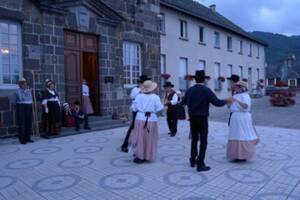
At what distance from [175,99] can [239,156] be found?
324 cm

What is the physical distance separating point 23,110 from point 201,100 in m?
5.02

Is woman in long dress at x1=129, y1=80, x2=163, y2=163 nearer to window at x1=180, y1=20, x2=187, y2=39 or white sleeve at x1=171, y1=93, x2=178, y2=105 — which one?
white sleeve at x1=171, y1=93, x2=178, y2=105

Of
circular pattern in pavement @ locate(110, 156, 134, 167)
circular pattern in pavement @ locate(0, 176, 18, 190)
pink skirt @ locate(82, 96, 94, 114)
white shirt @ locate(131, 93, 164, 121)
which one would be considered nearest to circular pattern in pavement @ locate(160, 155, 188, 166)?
circular pattern in pavement @ locate(110, 156, 134, 167)

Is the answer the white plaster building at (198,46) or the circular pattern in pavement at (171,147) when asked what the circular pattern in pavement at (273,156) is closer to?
the circular pattern in pavement at (171,147)

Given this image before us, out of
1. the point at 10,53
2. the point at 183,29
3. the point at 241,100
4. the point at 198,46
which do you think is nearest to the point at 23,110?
the point at 10,53

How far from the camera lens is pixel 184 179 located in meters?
5.06

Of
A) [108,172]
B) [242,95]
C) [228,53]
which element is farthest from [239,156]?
[228,53]

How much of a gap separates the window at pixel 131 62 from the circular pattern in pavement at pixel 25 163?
6557 millimetres

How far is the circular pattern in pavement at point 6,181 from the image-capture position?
16.0 feet

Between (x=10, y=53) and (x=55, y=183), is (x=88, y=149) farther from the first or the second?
(x=10, y=53)

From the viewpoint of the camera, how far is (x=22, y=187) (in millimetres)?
4809

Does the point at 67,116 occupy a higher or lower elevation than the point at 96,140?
higher

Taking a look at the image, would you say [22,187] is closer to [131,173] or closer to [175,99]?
[131,173]

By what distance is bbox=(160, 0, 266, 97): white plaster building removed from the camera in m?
17.8
